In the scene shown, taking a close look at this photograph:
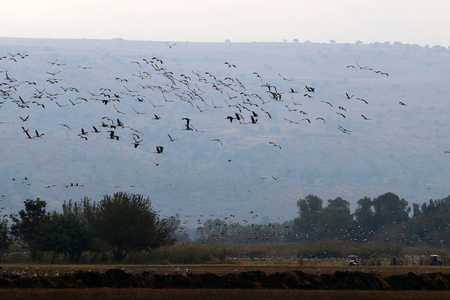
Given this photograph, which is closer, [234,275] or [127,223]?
[234,275]

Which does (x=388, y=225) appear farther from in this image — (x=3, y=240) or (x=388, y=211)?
(x=3, y=240)

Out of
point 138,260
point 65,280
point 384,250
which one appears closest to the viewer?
point 65,280

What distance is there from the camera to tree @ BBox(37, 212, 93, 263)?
3378 inches

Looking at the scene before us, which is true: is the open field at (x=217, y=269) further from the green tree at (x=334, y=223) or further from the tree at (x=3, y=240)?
the green tree at (x=334, y=223)

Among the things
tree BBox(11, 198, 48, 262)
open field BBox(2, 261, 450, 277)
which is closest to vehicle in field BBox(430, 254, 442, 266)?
open field BBox(2, 261, 450, 277)

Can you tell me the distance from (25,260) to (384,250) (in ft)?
162

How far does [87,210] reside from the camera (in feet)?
309

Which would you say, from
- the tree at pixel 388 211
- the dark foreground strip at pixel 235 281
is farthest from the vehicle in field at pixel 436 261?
the tree at pixel 388 211

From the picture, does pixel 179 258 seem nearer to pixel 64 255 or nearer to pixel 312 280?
pixel 64 255

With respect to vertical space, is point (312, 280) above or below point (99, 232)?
below

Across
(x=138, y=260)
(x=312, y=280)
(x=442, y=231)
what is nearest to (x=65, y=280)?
(x=312, y=280)

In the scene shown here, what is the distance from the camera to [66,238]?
85688 mm

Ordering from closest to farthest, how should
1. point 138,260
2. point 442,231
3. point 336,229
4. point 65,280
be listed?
point 65,280 < point 138,260 < point 442,231 < point 336,229

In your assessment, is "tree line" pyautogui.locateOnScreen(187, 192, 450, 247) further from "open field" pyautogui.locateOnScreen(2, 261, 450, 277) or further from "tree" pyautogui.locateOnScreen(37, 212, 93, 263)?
"open field" pyautogui.locateOnScreen(2, 261, 450, 277)
